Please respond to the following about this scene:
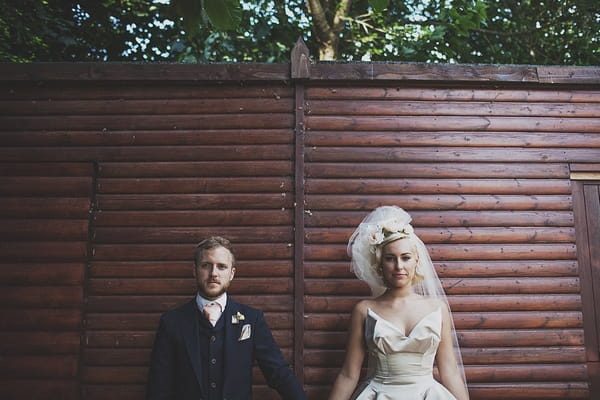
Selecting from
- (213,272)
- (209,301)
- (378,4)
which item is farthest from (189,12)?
(209,301)

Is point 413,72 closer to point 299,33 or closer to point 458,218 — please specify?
point 458,218

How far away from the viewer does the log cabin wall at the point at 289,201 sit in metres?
3.84

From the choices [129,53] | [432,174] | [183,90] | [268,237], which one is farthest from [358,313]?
[129,53]

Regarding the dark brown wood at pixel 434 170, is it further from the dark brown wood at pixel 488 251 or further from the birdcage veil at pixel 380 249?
the dark brown wood at pixel 488 251

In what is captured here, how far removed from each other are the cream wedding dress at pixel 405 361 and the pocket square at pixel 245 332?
0.87m

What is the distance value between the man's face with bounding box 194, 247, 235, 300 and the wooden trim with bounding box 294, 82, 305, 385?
84 centimetres

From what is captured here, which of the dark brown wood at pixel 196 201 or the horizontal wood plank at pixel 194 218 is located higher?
the dark brown wood at pixel 196 201

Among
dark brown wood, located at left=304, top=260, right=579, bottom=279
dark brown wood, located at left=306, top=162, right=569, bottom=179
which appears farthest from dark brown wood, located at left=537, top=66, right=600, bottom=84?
dark brown wood, located at left=304, top=260, right=579, bottom=279

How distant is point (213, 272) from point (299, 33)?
6.52 metres

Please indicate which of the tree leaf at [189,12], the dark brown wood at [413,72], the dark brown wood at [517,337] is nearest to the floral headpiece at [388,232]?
the dark brown wood at [517,337]

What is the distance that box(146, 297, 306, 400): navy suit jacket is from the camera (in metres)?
3.07

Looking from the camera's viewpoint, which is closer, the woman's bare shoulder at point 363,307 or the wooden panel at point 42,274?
the woman's bare shoulder at point 363,307

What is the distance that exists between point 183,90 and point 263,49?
14.3ft

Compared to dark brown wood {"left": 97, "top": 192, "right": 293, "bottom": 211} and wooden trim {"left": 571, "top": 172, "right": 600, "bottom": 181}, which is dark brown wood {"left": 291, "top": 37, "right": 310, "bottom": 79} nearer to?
dark brown wood {"left": 97, "top": 192, "right": 293, "bottom": 211}
